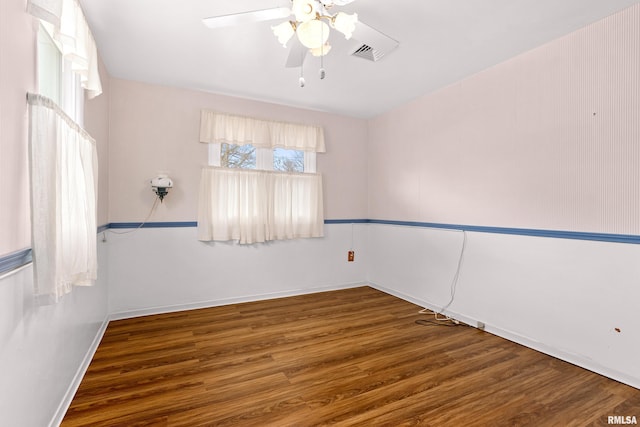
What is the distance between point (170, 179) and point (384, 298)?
281cm

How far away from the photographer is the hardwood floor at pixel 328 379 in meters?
1.58

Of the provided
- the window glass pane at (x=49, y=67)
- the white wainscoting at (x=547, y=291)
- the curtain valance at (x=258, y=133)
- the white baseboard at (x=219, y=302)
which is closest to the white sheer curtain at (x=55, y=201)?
the window glass pane at (x=49, y=67)

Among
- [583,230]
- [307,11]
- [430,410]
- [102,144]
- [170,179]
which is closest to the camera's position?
[307,11]

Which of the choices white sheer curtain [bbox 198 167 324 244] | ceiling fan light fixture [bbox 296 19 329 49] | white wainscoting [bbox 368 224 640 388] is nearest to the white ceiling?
ceiling fan light fixture [bbox 296 19 329 49]

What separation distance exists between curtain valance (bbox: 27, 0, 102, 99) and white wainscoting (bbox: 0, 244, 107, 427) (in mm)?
979

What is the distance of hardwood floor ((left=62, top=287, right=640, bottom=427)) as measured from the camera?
158 centimetres

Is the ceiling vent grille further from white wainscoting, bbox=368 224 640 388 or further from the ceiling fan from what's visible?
white wainscoting, bbox=368 224 640 388

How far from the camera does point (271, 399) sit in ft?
5.61

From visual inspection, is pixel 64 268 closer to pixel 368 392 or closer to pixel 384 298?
pixel 368 392

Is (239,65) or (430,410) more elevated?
(239,65)

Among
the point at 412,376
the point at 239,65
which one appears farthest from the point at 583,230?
the point at 239,65

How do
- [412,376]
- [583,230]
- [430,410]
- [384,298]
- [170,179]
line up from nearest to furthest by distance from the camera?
1. [430,410]
2. [412,376]
3. [583,230]
4. [170,179]
5. [384,298]

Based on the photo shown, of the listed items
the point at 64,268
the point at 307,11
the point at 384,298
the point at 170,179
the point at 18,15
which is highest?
the point at 307,11

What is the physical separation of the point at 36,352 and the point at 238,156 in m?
2.55
